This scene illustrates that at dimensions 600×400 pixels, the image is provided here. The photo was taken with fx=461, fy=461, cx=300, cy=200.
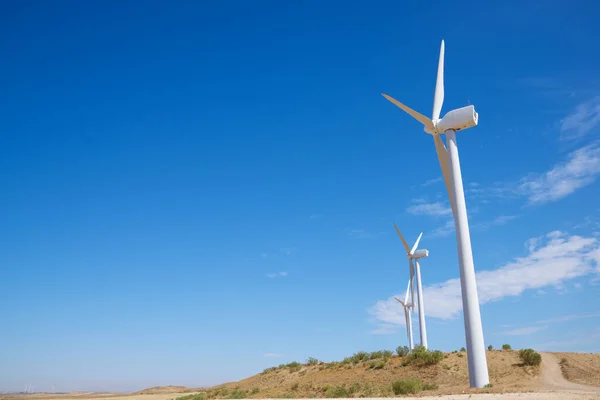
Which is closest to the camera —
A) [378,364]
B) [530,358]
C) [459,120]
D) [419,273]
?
[459,120]

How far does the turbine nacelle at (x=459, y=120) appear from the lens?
104 ft

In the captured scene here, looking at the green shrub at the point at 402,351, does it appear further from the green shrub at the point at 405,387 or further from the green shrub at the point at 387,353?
the green shrub at the point at 405,387

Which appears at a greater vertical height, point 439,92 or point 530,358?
point 439,92

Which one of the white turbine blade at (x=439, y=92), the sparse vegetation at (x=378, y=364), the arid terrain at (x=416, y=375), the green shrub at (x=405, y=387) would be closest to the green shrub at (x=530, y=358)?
the arid terrain at (x=416, y=375)

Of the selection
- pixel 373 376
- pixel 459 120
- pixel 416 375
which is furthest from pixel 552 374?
pixel 459 120

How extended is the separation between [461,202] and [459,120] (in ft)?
20.3

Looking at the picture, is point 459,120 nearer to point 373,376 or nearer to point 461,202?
point 461,202

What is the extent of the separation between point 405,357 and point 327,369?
11527mm

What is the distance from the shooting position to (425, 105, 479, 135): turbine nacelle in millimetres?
31781

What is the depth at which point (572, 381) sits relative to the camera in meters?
39.6

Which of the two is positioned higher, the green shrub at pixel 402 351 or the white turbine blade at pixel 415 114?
the white turbine blade at pixel 415 114

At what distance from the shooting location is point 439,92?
36469 mm

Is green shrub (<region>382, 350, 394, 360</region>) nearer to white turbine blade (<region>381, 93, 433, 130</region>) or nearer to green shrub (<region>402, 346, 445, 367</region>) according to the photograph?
green shrub (<region>402, 346, 445, 367</region>)

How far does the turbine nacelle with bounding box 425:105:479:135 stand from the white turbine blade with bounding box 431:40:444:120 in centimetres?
225
